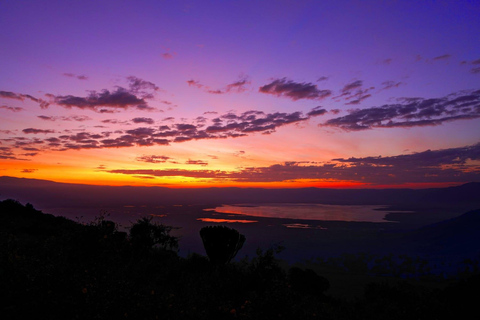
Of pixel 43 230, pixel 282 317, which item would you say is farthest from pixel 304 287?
pixel 43 230

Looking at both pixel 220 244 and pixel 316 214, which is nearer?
pixel 220 244

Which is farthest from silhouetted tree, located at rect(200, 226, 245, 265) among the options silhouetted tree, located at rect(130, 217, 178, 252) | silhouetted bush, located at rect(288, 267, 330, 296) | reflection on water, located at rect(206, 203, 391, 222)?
reflection on water, located at rect(206, 203, 391, 222)

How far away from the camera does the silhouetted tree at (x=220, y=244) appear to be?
20.0 metres

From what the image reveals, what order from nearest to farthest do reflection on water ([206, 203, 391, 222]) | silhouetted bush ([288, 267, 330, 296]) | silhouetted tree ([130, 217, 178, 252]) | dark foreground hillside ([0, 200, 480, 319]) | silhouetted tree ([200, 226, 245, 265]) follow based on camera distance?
dark foreground hillside ([0, 200, 480, 319]) < silhouetted tree ([200, 226, 245, 265]) < silhouetted bush ([288, 267, 330, 296]) < silhouetted tree ([130, 217, 178, 252]) < reflection on water ([206, 203, 391, 222])

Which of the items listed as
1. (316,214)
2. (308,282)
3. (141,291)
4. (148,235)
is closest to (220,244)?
(148,235)

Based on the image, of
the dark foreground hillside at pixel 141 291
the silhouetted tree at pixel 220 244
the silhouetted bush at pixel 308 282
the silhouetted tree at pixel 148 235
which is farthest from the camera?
the silhouetted tree at pixel 148 235

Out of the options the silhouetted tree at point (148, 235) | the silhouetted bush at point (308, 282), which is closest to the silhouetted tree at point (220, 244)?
the silhouetted tree at point (148, 235)

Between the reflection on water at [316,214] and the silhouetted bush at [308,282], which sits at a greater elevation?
the silhouetted bush at [308,282]

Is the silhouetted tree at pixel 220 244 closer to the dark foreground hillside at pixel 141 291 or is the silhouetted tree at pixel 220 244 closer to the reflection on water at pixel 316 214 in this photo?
the dark foreground hillside at pixel 141 291

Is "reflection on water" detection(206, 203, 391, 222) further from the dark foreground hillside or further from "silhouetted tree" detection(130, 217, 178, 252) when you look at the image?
the dark foreground hillside

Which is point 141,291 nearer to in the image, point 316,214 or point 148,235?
point 148,235

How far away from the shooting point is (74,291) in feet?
24.0

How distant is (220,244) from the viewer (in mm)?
20141

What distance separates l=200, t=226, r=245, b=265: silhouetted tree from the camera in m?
20.0
